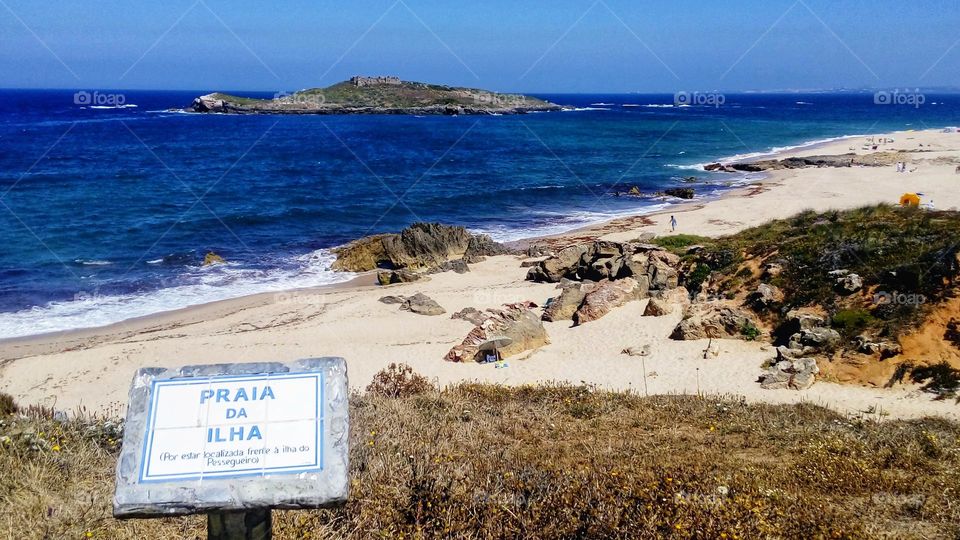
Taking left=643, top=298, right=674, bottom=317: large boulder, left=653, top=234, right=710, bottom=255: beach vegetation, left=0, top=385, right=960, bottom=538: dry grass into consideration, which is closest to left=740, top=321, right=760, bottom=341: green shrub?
left=643, top=298, right=674, bottom=317: large boulder

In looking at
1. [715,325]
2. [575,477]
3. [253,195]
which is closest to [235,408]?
[575,477]

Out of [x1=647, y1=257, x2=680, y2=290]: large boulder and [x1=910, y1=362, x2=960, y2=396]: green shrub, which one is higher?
[x1=647, y1=257, x2=680, y2=290]: large boulder

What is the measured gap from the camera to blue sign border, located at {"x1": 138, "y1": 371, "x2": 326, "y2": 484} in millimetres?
3502

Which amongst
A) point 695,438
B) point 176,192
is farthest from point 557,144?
point 695,438

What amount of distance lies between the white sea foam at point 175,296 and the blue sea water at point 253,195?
3.4 inches

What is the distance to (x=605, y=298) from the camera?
17391 millimetres

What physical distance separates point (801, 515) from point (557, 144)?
72895 millimetres

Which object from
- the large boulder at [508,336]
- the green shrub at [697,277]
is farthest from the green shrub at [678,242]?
the large boulder at [508,336]

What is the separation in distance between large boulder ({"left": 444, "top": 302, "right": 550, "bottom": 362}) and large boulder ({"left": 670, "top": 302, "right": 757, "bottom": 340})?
10.1 ft

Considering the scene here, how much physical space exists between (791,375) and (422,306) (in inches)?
408

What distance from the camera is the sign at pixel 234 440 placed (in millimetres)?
3459

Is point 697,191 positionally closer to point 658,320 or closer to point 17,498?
point 658,320

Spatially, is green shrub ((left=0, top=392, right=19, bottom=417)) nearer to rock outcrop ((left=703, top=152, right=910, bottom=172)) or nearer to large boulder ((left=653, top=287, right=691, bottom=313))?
large boulder ((left=653, top=287, right=691, bottom=313))

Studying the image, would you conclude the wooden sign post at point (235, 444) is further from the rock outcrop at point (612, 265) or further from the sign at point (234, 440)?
the rock outcrop at point (612, 265)
